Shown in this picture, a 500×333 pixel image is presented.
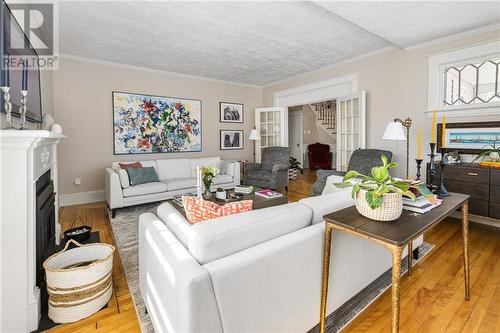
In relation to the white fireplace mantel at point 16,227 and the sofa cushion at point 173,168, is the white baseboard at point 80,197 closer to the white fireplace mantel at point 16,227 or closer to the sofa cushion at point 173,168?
the sofa cushion at point 173,168

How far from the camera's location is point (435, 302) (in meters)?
1.73

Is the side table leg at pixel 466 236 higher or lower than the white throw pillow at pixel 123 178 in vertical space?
lower

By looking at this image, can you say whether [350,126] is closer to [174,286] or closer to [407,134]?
[407,134]

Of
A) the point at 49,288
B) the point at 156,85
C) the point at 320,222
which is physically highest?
the point at 156,85

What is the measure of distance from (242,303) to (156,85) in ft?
15.8

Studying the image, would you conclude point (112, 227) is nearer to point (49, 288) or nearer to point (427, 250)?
point (49, 288)

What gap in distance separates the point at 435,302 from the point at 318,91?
4211 millimetres

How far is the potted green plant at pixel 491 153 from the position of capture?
2862 millimetres

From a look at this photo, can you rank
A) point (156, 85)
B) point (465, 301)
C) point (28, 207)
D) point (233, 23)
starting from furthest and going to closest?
point (156, 85), point (233, 23), point (465, 301), point (28, 207)

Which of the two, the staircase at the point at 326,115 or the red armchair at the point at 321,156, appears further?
the staircase at the point at 326,115

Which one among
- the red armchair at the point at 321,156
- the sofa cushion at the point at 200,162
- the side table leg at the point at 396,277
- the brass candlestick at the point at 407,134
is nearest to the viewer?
the side table leg at the point at 396,277

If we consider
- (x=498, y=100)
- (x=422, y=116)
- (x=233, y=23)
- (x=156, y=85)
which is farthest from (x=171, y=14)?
(x=498, y=100)

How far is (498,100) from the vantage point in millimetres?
3014

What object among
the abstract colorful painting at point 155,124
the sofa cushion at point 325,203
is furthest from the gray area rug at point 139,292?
the abstract colorful painting at point 155,124
